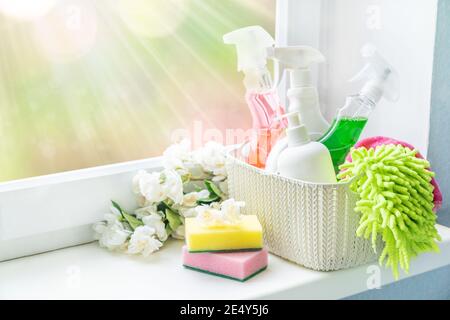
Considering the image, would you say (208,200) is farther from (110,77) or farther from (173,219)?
(110,77)

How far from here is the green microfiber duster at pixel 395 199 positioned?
29.2 inches

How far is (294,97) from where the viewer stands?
90 cm

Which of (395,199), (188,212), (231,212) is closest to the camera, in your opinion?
(395,199)

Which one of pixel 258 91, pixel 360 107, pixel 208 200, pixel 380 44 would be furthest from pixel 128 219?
pixel 380 44

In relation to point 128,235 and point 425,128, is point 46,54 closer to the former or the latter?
point 128,235

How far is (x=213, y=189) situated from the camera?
3.26ft

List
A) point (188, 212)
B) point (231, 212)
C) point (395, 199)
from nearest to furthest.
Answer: point (395, 199) < point (231, 212) < point (188, 212)

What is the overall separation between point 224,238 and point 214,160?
0.20m

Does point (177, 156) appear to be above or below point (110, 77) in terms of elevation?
below

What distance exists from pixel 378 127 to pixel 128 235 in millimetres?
461

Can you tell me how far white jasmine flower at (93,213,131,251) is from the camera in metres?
0.91

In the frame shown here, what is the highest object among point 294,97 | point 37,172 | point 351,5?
point 351,5

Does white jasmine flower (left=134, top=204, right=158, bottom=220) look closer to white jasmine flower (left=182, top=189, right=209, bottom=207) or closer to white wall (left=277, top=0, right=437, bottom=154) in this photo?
white jasmine flower (left=182, top=189, right=209, bottom=207)
